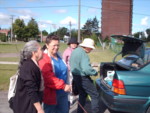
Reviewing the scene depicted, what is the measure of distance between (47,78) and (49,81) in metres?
0.05

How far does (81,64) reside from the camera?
4402 millimetres

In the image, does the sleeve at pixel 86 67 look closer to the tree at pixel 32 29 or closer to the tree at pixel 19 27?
the tree at pixel 32 29

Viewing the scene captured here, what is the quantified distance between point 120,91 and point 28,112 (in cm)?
181

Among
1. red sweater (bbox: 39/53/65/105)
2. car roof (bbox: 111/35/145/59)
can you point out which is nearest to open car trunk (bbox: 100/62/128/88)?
car roof (bbox: 111/35/145/59)

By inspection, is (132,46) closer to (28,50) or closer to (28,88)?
(28,50)

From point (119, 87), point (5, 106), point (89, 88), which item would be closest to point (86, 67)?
point (89, 88)

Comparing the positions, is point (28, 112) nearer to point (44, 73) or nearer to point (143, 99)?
point (44, 73)

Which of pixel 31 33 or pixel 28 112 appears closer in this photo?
pixel 28 112

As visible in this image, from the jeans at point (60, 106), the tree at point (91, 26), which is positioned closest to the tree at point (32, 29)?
the tree at point (91, 26)

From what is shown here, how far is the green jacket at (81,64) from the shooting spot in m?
4.32

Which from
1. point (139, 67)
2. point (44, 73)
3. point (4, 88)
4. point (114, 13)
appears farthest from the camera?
point (114, 13)

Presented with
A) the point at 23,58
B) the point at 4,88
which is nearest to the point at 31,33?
the point at 4,88

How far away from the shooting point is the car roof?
185 inches

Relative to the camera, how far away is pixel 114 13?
2547 inches
